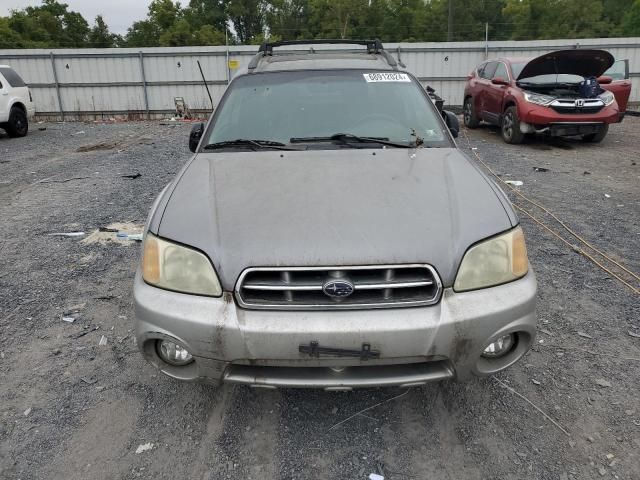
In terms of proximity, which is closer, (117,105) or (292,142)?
(292,142)

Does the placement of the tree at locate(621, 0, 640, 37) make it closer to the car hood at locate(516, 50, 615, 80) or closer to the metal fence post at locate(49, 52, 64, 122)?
the car hood at locate(516, 50, 615, 80)

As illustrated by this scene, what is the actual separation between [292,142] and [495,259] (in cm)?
148

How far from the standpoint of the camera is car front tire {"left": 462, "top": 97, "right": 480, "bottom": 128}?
12.2 m

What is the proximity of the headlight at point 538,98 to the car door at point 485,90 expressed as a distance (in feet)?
5.20

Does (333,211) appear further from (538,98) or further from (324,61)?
(538,98)

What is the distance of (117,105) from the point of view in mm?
17828

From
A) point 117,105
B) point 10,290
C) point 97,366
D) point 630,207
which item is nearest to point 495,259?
point 97,366

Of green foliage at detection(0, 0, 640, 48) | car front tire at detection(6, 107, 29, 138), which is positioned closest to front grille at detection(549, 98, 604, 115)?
car front tire at detection(6, 107, 29, 138)

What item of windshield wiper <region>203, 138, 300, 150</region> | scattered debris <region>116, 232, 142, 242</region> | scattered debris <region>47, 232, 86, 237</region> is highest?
windshield wiper <region>203, 138, 300, 150</region>

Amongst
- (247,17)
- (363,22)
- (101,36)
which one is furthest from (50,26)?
(363,22)

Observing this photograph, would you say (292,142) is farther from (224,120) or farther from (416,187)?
(416,187)

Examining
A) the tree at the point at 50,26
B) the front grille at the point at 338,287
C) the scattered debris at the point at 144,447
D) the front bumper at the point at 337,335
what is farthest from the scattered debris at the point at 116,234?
the tree at the point at 50,26

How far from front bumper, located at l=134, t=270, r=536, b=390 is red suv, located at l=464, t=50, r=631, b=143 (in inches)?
331

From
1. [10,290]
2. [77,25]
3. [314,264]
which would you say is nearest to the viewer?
[314,264]
